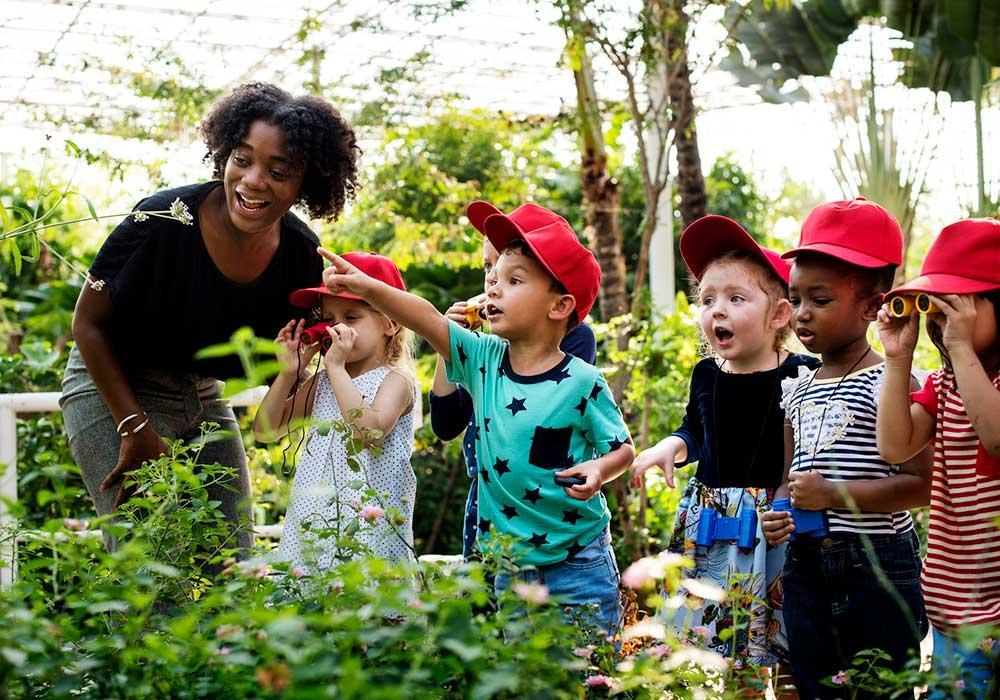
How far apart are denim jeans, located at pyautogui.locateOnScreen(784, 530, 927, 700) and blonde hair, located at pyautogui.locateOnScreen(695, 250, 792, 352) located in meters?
0.61

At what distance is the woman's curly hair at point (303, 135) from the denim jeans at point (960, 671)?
6.67 ft

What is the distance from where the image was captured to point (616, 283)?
5.31m

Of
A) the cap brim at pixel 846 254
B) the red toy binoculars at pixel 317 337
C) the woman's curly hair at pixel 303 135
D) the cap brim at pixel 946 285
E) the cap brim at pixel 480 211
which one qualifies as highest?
the woman's curly hair at pixel 303 135

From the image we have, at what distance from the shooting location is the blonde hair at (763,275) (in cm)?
290

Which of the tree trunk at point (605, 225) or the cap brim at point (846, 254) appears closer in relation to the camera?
the cap brim at point (846, 254)

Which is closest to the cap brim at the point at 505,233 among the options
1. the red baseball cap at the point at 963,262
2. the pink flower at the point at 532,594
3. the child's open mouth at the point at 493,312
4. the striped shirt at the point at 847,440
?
the child's open mouth at the point at 493,312

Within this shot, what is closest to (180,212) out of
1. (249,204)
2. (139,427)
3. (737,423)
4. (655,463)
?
(249,204)

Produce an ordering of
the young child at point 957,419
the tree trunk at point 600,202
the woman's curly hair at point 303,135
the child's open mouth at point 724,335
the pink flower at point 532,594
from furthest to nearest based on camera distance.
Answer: the tree trunk at point 600,202, the woman's curly hair at point 303,135, the child's open mouth at point 724,335, the young child at point 957,419, the pink flower at point 532,594

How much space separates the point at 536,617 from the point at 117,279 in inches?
73.8

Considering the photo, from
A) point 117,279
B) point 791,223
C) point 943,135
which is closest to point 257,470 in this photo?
point 117,279

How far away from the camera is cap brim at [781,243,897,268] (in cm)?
259

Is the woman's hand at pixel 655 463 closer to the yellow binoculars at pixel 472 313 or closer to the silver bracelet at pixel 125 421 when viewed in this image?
the yellow binoculars at pixel 472 313

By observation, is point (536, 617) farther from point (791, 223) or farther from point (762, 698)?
point (791, 223)

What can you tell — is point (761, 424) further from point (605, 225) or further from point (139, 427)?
point (605, 225)
